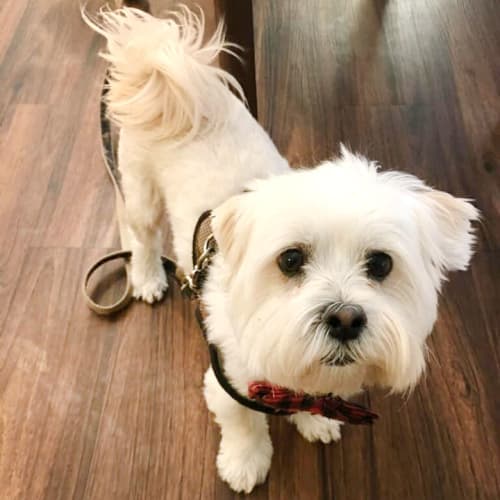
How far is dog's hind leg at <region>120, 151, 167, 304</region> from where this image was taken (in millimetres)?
1226

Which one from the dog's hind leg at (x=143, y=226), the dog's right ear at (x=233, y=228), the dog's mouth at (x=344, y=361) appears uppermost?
the dog's right ear at (x=233, y=228)

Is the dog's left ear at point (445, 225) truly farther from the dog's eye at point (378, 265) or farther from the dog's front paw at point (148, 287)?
the dog's front paw at point (148, 287)

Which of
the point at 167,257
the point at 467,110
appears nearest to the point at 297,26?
the point at 467,110

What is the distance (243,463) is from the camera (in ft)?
3.72

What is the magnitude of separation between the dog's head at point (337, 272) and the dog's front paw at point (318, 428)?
0.44 metres

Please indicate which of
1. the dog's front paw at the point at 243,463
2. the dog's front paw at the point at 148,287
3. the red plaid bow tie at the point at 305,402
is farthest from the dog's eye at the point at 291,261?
the dog's front paw at the point at 148,287

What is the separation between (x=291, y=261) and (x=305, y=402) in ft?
1.05

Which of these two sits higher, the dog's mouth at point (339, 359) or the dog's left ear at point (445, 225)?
the dog's left ear at point (445, 225)

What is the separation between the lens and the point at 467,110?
6.07 feet

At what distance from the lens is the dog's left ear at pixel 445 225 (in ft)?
2.58

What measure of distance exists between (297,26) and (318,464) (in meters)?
1.61

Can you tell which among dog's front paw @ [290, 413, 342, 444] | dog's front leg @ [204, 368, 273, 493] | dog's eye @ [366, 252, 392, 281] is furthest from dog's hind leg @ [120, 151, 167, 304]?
dog's eye @ [366, 252, 392, 281]

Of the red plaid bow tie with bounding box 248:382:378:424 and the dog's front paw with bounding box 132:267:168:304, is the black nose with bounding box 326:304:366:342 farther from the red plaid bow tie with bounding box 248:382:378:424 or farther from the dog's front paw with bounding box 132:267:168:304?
the dog's front paw with bounding box 132:267:168:304

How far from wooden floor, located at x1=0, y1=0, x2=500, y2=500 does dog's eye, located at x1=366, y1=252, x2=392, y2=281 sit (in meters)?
0.62
